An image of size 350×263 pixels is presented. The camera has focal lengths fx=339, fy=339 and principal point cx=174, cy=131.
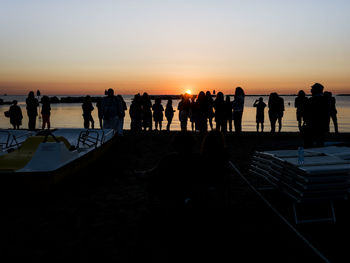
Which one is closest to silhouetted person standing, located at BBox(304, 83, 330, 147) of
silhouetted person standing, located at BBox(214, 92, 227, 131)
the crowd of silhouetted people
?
the crowd of silhouetted people

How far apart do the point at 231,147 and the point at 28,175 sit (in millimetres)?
8197

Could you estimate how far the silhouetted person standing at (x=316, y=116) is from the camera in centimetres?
751

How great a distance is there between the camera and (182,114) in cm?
1672

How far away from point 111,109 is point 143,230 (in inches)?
347

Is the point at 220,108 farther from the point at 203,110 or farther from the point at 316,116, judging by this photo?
the point at 316,116

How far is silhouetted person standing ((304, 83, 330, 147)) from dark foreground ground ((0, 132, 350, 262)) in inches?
76.6

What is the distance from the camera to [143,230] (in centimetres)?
475

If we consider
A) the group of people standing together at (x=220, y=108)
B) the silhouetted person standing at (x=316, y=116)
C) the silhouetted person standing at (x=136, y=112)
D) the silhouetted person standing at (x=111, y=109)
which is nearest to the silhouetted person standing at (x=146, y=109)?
the silhouetted person standing at (x=136, y=112)

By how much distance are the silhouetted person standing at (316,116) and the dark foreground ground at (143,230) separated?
Answer: 1945 mm

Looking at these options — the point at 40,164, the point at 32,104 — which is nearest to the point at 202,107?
the point at 32,104

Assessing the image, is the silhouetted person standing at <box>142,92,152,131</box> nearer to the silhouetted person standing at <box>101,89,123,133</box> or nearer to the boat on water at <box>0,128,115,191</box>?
the silhouetted person standing at <box>101,89,123,133</box>

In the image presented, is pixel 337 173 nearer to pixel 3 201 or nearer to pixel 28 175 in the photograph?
pixel 28 175

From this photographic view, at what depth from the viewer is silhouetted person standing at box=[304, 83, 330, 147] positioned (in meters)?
7.51

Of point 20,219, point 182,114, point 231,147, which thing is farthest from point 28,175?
point 182,114
